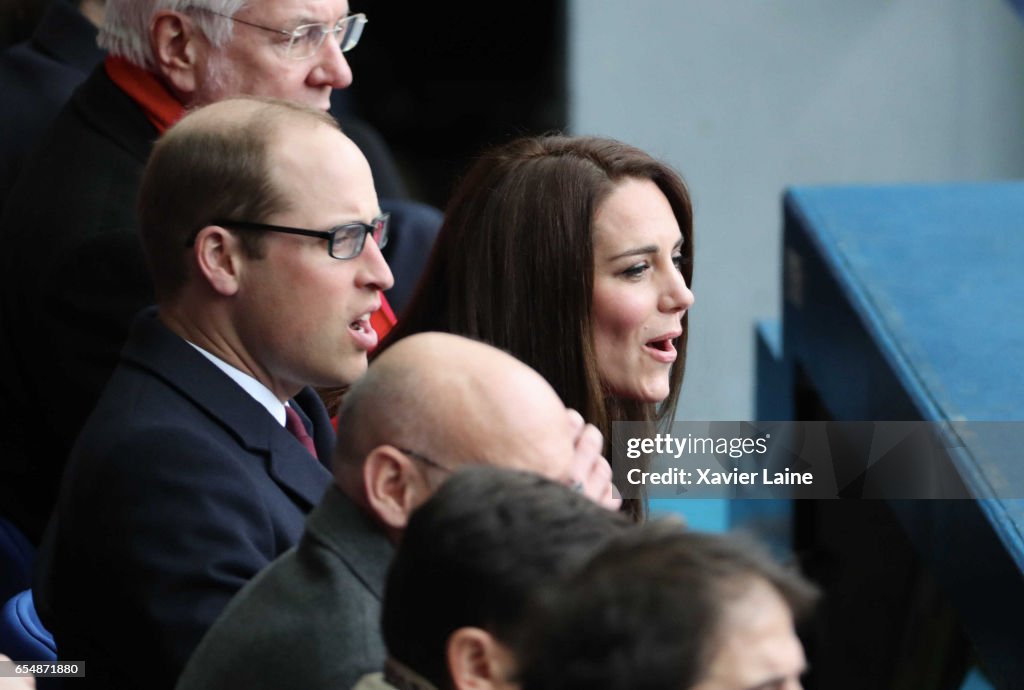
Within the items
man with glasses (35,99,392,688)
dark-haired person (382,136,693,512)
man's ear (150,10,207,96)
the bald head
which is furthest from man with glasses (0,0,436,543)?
the bald head

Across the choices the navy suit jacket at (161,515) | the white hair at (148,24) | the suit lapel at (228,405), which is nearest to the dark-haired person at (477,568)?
the navy suit jacket at (161,515)

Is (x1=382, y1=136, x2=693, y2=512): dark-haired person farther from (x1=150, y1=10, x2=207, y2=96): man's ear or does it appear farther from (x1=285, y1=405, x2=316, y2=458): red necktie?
(x1=150, y1=10, x2=207, y2=96): man's ear

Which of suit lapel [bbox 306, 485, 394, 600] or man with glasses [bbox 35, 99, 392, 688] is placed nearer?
suit lapel [bbox 306, 485, 394, 600]

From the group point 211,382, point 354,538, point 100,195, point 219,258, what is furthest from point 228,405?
point 100,195

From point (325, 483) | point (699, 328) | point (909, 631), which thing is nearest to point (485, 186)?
point (325, 483)

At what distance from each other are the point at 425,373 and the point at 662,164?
908mm

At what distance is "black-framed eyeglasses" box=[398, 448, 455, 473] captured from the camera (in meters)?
1.48

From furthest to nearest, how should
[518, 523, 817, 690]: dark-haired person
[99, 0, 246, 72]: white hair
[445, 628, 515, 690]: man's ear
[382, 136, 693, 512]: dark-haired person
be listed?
[99, 0, 246, 72]: white hair → [382, 136, 693, 512]: dark-haired person → [445, 628, 515, 690]: man's ear → [518, 523, 817, 690]: dark-haired person

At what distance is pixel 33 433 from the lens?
2496mm

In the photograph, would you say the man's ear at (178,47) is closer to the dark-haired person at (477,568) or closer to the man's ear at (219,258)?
the man's ear at (219,258)

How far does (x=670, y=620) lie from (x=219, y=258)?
3.39ft

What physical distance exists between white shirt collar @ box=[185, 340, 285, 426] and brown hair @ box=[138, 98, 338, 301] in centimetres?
10

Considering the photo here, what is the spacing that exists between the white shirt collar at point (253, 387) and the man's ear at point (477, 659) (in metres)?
0.80

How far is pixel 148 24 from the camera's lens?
2533 millimetres
